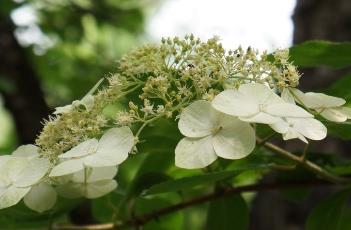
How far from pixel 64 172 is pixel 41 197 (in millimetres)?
155

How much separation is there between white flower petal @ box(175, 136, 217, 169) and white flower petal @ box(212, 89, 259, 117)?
2.0 inches

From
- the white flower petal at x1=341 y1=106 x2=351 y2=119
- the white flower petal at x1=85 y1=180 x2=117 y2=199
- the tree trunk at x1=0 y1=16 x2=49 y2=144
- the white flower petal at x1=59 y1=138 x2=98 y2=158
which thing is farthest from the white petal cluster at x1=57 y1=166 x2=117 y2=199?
the tree trunk at x1=0 y1=16 x2=49 y2=144

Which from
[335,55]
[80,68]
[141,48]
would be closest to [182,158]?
[141,48]

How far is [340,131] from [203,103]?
0.25 meters

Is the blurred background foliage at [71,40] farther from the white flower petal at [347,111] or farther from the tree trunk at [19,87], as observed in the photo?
the white flower petal at [347,111]

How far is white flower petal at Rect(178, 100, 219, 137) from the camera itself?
0.77 m

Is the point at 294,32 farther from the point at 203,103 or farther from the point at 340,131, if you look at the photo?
the point at 203,103

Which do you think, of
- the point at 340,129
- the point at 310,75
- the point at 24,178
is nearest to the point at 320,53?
the point at 340,129

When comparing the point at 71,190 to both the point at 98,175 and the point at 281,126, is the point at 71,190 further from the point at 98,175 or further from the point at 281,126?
the point at 281,126

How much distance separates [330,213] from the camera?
1102 mm

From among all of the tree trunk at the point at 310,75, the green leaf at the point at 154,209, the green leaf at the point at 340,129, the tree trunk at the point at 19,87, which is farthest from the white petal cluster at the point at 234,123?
the tree trunk at the point at 19,87

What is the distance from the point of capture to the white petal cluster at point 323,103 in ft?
2.72

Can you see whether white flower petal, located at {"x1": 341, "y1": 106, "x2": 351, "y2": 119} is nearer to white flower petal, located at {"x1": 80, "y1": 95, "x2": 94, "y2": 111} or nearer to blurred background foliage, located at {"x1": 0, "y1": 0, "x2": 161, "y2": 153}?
white flower petal, located at {"x1": 80, "y1": 95, "x2": 94, "y2": 111}

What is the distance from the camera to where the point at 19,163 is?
874 mm
